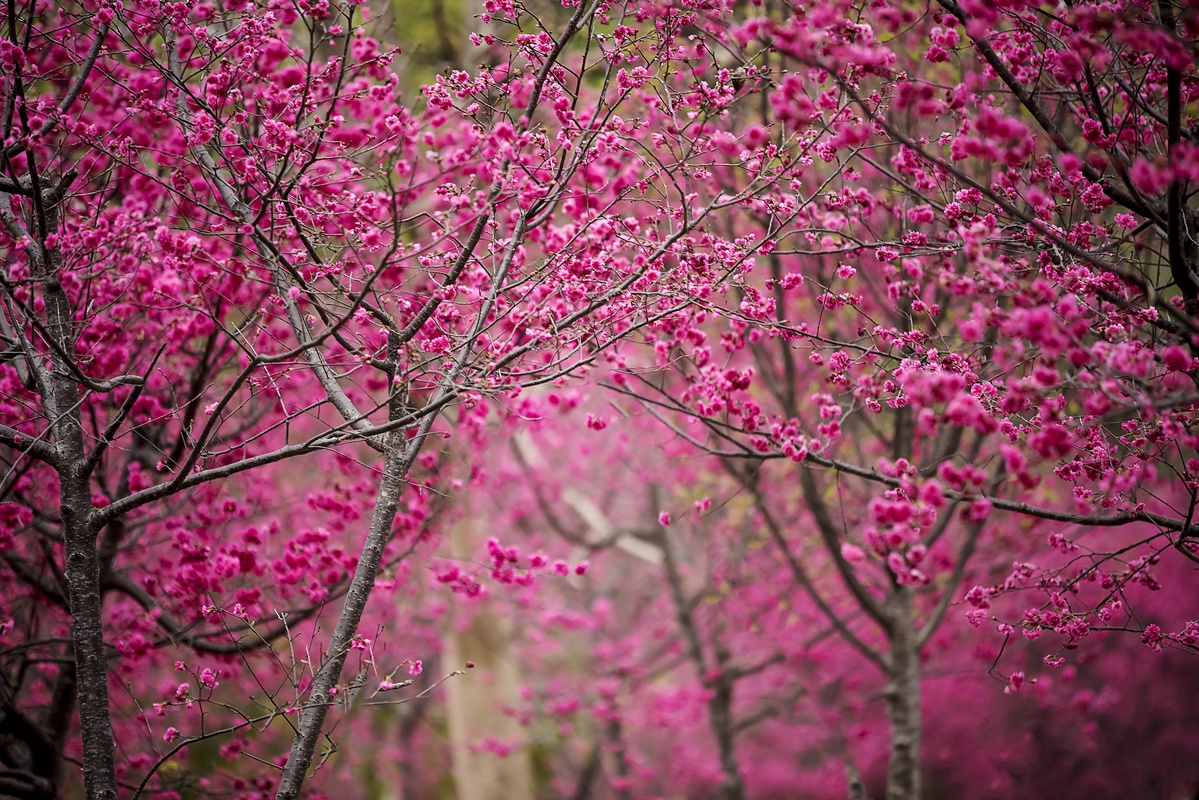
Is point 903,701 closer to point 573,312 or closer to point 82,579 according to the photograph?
point 573,312

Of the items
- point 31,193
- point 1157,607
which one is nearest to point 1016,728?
point 1157,607

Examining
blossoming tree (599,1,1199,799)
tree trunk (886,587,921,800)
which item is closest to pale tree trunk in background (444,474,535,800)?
tree trunk (886,587,921,800)

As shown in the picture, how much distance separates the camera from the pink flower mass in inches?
140

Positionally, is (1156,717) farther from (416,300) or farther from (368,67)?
(368,67)

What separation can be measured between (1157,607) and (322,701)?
9870 millimetres

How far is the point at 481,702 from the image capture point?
10516 mm

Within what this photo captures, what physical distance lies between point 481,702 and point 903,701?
587cm

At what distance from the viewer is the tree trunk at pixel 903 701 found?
21.6ft

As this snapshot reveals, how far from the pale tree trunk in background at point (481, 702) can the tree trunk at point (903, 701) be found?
5.16m

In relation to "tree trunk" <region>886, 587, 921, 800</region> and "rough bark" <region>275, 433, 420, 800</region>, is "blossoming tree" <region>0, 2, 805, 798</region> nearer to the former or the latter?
"rough bark" <region>275, 433, 420, 800</region>

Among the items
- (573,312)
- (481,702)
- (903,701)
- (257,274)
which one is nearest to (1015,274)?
(573,312)

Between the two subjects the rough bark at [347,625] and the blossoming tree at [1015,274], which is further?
the rough bark at [347,625]

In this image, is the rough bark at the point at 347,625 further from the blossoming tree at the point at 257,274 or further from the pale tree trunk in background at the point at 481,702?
the pale tree trunk in background at the point at 481,702

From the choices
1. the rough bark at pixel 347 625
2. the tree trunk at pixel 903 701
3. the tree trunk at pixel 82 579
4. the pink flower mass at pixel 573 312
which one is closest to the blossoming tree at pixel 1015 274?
the pink flower mass at pixel 573 312
